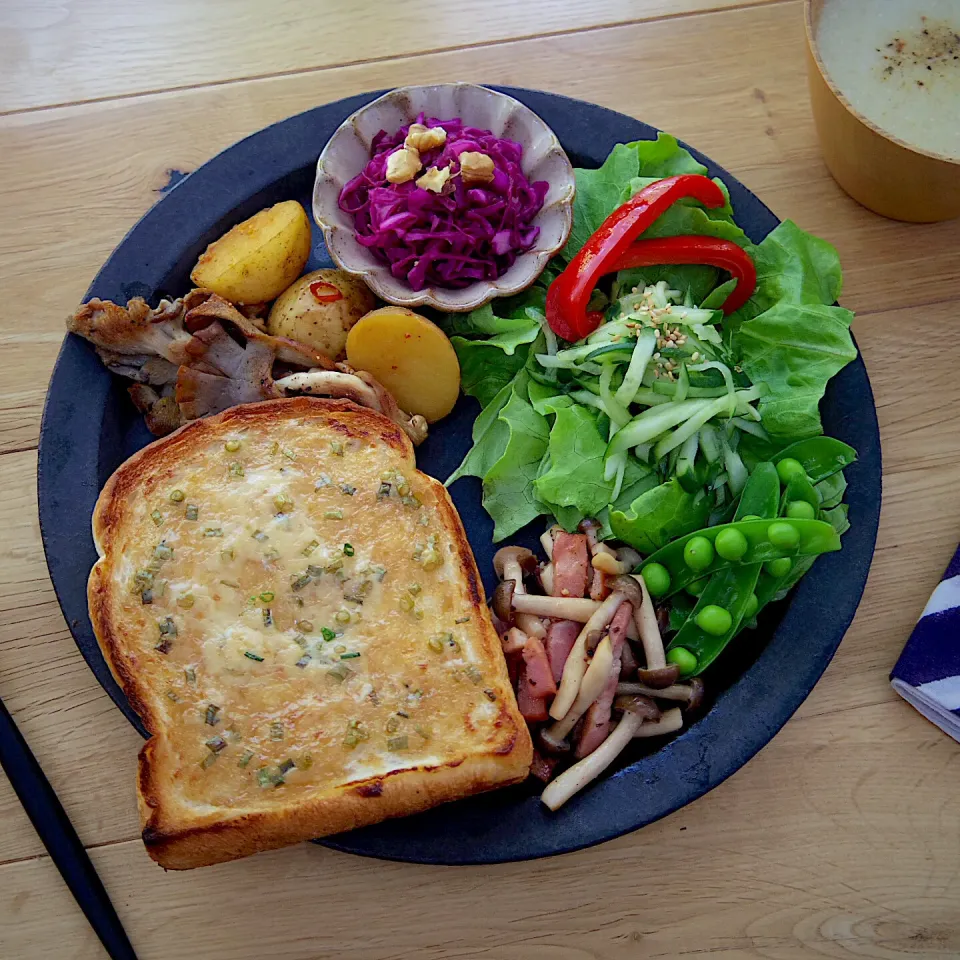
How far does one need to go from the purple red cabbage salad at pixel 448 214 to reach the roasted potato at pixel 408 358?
0.55ft

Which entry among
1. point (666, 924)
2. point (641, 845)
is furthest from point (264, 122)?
point (666, 924)

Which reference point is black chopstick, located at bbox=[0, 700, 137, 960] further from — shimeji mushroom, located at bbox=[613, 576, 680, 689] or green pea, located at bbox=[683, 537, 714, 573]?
green pea, located at bbox=[683, 537, 714, 573]

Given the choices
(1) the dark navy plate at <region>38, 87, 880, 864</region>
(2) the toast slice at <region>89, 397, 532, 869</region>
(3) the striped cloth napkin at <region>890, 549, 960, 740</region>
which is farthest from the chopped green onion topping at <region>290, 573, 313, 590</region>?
(3) the striped cloth napkin at <region>890, 549, 960, 740</region>

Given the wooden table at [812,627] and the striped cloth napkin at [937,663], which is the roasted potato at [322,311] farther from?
the striped cloth napkin at [937,663]

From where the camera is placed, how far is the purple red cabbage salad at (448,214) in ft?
8.79

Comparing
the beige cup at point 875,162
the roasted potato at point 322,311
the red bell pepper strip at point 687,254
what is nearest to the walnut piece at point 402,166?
the roasted potato at point 322,311

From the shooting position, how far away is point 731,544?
2.46 m

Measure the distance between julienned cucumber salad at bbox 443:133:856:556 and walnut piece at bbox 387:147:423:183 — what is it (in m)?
0.46

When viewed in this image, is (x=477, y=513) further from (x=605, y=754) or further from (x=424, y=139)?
(x=424, y=139)

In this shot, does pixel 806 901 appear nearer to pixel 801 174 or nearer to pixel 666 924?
pixel 666 924

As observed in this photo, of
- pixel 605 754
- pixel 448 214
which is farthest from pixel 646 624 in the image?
pixel 448 214

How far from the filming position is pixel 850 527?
107 inches

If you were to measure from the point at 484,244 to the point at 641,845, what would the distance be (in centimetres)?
190

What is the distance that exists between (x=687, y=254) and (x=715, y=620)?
1135 millimetres
